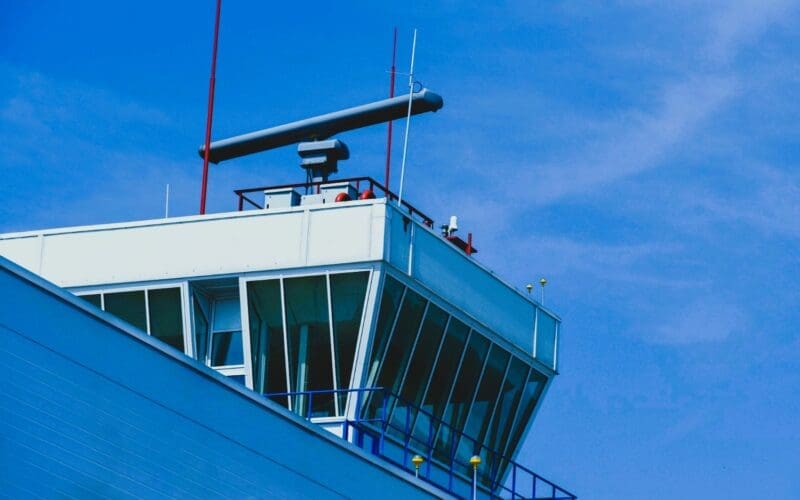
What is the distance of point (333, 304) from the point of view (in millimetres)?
30031

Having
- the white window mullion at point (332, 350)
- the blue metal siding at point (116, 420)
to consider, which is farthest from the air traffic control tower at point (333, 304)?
the blue metal siding at point (116, 420)

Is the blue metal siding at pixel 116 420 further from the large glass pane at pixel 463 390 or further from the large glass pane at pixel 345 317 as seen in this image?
the large glass pane at pixel 463 390

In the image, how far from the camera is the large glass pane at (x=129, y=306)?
103 feet

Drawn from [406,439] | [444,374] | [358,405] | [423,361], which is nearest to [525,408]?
[444,374]

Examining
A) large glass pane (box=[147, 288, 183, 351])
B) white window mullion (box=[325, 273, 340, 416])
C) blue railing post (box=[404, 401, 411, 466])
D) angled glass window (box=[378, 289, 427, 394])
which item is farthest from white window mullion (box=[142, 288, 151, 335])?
blue railing post (box=[404, 401, 411, 466])

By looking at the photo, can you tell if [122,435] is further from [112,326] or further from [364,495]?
[364,495]

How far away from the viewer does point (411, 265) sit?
30.3 metres

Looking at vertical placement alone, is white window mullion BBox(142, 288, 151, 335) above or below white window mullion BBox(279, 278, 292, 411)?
above

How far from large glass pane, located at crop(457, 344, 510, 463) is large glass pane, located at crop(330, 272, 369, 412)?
347cm

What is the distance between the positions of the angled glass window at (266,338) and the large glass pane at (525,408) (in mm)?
5564

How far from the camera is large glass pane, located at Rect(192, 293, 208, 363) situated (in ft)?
102

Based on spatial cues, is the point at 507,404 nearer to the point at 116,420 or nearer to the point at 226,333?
the point at 226,333

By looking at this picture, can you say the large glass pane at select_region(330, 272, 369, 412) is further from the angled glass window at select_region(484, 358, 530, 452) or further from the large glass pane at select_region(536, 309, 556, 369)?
the large glass pane at select_region(536, 309, 556, 369)

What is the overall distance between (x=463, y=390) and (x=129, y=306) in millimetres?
6213
